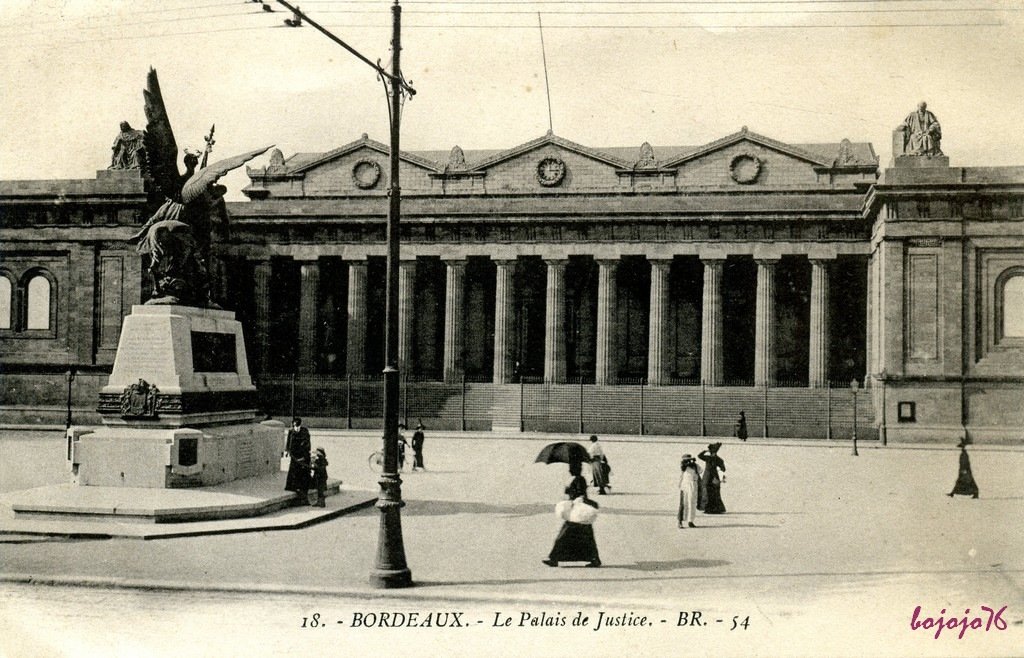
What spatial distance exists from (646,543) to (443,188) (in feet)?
129

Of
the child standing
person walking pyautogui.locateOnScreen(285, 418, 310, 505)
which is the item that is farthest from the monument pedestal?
the child standing

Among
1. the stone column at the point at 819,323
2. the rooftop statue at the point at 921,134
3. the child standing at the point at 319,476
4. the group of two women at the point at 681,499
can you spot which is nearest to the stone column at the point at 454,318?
the stone column at the point at 819,323

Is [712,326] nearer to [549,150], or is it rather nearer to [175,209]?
[549,150]

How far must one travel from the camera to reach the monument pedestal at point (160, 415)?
45.9 feet

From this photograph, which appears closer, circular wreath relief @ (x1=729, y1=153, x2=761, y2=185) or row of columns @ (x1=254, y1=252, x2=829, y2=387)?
row of columns @ (x1=254, y1=252, x2=829, y2=387)

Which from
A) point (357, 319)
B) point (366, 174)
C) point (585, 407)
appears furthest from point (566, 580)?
point (366, 174)

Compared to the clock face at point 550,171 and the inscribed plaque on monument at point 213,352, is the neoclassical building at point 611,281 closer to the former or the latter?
the clock face at point 550,171

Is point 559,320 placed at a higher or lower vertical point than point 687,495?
higher

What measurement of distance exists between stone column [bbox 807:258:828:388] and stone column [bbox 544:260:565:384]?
11.6 m

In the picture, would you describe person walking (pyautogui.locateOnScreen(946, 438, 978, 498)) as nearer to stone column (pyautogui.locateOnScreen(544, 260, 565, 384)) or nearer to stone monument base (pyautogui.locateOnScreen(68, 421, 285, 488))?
stone monument base (pyautogui.locateOnScreen(68, 421, 285, 488))

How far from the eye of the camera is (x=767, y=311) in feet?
141

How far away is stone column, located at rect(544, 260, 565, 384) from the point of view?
43.8 metres

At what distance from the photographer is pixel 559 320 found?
44.2m

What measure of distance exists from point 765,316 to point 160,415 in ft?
111
